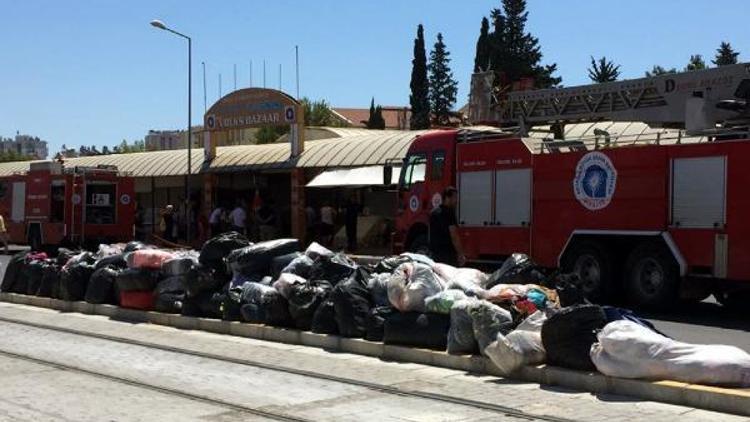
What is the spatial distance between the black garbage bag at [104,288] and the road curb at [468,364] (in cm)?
16

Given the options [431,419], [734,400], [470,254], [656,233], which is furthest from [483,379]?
[470,254]

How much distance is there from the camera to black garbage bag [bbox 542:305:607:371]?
7.79 metres

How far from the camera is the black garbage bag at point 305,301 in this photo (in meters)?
10.6

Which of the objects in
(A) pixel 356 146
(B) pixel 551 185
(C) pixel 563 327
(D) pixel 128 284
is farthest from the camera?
(A) pixel 356 146

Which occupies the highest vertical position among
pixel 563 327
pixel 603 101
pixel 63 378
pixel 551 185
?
pixel 603 101

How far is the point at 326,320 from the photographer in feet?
33.9

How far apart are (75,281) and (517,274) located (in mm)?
7313

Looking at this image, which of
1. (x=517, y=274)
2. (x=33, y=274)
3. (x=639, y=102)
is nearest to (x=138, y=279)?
(x=33, y=274)

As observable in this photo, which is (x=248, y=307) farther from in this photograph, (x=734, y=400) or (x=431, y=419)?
(x=734, y=400)

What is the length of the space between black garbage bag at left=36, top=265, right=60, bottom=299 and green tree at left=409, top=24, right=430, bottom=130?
229ft

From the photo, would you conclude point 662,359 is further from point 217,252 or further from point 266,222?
point 266,222

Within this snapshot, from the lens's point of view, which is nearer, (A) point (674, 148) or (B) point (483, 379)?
(B) point (483, 379)

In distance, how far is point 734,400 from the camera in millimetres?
6641

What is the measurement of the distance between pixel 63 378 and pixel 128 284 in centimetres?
465
